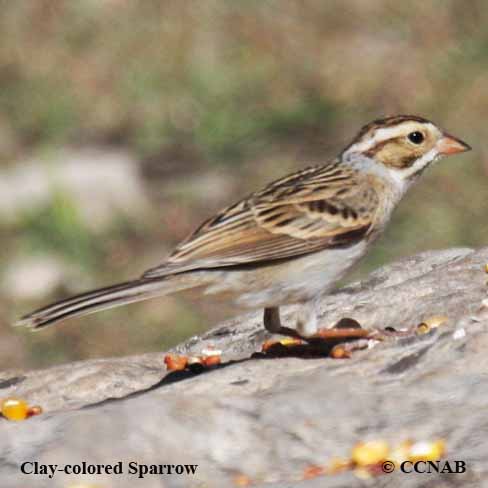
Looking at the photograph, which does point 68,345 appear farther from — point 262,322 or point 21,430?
point 21,430

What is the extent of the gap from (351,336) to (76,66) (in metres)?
6.55

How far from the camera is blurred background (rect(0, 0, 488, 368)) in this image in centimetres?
995

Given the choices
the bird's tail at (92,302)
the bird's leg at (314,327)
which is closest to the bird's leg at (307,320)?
the bird's leg at (314,327)

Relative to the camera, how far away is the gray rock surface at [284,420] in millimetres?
4574

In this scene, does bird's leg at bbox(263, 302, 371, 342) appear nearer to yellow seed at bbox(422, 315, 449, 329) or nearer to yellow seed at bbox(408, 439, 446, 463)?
yellow seed at bbox(422, 315, 449, 329)

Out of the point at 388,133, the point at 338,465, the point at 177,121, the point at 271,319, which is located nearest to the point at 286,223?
the point at 271,319

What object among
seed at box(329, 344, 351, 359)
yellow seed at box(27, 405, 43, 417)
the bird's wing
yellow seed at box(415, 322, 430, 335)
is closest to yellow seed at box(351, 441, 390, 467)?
seed at box(329, 344, 351, 359)

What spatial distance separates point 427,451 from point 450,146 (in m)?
2.50

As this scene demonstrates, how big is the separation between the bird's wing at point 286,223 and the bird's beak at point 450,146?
0.38 meters

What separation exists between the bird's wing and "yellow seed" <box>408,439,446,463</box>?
1.72 metres

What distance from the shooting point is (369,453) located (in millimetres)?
4629

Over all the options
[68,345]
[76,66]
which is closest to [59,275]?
[68,345]

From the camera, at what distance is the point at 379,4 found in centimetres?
1266

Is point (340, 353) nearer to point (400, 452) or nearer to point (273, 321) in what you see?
point (273, 321)
